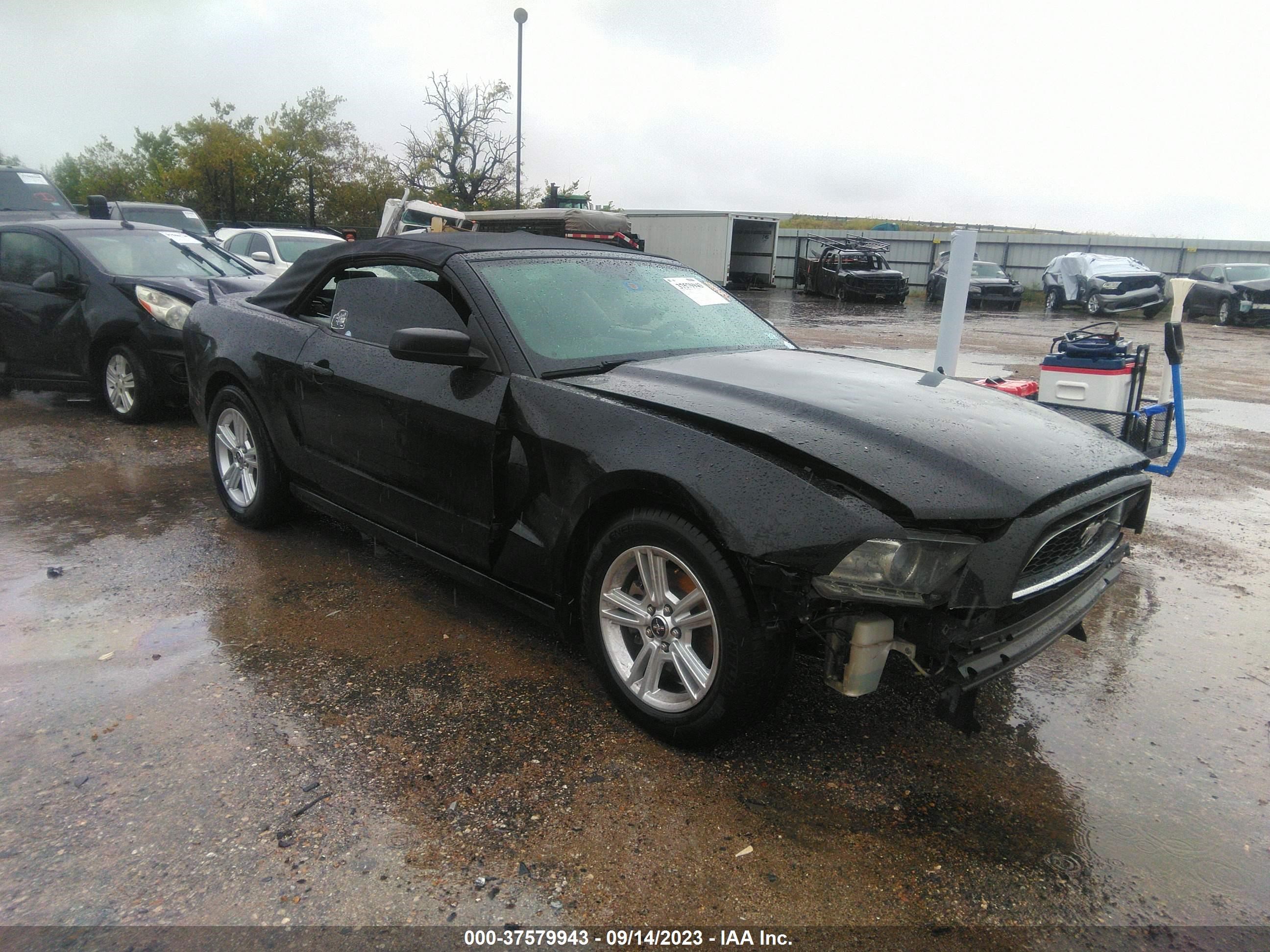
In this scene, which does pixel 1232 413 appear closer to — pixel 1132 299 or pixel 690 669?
pixel 690 669

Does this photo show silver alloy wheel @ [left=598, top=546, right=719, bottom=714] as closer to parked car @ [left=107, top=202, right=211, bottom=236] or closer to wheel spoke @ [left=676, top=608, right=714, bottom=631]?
wheel spoke @ [left=676, top=608, right=714, bottom=631]

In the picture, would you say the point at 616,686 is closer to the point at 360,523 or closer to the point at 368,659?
the point at 368,659

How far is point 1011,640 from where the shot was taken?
253 centimetres

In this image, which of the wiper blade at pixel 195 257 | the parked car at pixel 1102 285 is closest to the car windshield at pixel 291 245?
the wiper blade at pixel 195 257

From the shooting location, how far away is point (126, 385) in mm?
7449

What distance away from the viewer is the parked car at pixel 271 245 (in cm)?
1280

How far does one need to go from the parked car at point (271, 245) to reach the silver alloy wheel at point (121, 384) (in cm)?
511

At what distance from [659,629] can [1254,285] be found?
25074 millimetres

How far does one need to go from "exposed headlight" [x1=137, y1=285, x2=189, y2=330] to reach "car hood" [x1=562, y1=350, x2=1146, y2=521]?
17.9 ft

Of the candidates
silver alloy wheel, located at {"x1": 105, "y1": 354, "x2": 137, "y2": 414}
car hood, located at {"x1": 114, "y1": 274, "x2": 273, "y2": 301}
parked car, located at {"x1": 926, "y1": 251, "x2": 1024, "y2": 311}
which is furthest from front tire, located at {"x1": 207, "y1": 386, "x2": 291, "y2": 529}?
parked car, located at {"x1": 926, "y1": 251, "x2": 1024, "y2": 311}

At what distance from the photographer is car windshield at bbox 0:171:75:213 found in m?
12.9

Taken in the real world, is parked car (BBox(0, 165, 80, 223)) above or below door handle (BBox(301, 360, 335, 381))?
above

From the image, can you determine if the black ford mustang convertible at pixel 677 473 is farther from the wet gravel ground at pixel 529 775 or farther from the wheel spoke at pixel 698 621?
the wet gravel ground at pixel 529 775

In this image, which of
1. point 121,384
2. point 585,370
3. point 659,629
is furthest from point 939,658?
point 121,384
